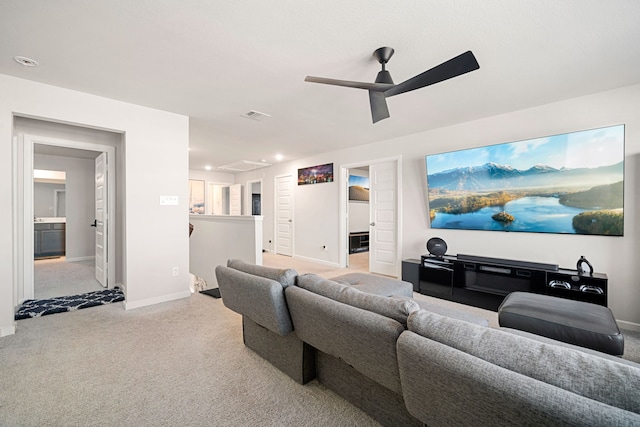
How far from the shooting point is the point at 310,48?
2.21 meters

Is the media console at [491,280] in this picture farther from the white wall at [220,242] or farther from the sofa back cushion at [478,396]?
the sofa back cushion at [478,396]

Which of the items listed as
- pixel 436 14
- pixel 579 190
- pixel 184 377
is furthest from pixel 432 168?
pixel 184 377

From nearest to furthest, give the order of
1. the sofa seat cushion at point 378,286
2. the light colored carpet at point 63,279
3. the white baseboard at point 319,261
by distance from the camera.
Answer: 1. the sofa seat cushion at point 378,286
2. the light colored carpet at point 63,279
3. the white baseboard at point 319,261

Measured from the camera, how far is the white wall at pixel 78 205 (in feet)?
20.9

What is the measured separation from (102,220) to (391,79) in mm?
4429

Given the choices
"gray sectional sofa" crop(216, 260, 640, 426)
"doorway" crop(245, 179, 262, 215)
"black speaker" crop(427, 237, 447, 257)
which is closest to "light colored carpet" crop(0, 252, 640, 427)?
"gray sectional sofa" crop(216, 260, 640, 426)

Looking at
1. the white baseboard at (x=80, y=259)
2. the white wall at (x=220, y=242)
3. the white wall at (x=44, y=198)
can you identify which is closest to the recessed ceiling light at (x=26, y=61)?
the white wall at (x=220, y=242)

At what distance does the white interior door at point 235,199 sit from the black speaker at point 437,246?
236 inches

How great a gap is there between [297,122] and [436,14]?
2.45 m

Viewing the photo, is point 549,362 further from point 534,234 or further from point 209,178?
point 209,178

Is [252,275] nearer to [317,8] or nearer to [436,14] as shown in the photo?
[317,8]

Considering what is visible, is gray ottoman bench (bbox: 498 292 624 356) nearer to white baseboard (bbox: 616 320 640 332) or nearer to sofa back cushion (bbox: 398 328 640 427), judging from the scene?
Result: white baseboard (bbox: 616 320 640 332)

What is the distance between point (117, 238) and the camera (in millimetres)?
4156

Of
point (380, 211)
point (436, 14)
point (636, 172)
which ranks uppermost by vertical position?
point (436, 14)
